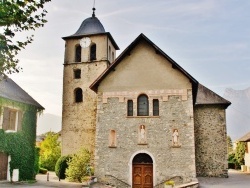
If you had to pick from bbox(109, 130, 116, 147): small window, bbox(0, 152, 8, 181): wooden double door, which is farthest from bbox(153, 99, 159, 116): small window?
bbox(0, 152, 8, 181): wooden double door

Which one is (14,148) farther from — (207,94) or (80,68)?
(207,94)

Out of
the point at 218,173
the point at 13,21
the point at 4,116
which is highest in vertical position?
the point at 13,21

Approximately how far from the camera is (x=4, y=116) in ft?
68.2

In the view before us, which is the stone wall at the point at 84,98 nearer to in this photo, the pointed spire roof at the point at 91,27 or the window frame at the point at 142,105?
the pointed spire roof at the point at 91,27

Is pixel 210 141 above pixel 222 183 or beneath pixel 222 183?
above

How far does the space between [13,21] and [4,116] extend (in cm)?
1435

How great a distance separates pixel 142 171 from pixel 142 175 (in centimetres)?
26

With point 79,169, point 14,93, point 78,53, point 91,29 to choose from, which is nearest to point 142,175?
point 79,169

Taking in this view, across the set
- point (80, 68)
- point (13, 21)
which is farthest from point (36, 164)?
point (13, 21)

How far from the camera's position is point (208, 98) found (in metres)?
26.9

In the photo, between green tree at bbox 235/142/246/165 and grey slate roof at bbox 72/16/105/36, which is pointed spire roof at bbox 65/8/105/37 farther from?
green tree at bbox 235/142/246/165

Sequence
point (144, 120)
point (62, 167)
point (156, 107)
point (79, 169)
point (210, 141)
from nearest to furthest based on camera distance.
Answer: point (144, 120), point (156, 107), point (79, 169), point (210, 141), point (62, 167)

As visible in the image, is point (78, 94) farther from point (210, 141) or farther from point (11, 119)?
point (210, 141)

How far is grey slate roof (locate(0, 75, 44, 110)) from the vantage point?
21.3 metres
